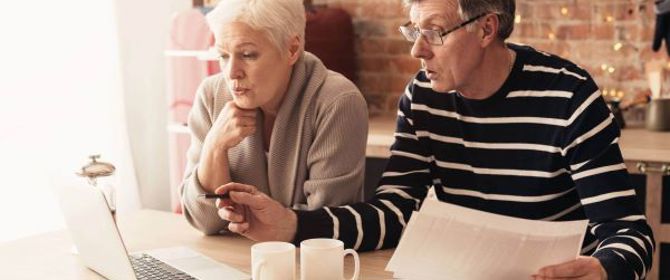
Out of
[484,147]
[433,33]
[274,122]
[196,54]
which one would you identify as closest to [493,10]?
[433,33]

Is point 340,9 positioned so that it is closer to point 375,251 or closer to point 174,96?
point 174,96

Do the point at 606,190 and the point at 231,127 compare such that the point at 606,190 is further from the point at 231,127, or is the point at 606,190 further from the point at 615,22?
the point at 615,22

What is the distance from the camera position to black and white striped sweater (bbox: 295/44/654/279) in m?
1.79

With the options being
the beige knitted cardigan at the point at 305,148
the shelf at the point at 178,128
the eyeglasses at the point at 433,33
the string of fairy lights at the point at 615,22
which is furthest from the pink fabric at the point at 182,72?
the eyeglasses at the point at 433,33

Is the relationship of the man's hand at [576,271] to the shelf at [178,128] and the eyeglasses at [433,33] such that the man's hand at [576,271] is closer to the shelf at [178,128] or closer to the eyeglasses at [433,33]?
the eyeglasses at [433,33]

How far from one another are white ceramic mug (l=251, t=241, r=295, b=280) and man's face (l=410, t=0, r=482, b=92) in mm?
573

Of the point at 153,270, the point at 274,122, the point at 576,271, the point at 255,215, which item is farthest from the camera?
the point at 274,122

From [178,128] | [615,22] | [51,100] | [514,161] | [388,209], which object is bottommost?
[178,128]

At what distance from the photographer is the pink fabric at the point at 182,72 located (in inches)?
144

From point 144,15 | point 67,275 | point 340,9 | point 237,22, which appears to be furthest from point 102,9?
point 67,275

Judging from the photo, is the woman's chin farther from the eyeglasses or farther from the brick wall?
the brick wall

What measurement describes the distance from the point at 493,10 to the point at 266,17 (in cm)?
50

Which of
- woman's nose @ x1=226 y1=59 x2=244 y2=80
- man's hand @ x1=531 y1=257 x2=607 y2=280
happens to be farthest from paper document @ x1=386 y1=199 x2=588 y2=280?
woman's nose @ x1=226 y1=59 x2=244 y2=80

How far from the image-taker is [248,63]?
2055 mm
